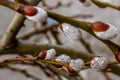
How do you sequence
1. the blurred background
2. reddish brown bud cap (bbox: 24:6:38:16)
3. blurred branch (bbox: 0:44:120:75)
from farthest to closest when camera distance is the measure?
the blurred background, blurred branch (bbox: 0:44:120:75), reddish brown bud cap (bbox: 24:6:38:16)

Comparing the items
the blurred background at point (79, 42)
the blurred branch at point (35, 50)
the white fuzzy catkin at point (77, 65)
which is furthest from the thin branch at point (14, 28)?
the blurred background at point (79, 42)

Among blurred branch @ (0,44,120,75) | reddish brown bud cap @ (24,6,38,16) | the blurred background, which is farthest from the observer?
the blurred background

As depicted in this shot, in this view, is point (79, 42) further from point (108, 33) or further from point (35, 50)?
point (108, 33)

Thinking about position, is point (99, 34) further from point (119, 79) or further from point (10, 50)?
point (119, 79)

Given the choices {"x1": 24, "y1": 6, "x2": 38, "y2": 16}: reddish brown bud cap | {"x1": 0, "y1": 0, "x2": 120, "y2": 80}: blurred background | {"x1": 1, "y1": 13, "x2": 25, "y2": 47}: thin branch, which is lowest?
{"x1": 0, "y1": 0, "x2": 120, "y2": 80}: blurred background

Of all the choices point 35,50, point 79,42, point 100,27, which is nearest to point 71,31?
point 100,27

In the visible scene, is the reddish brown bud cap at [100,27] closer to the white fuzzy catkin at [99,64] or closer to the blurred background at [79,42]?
the white fuzzy catkin at [99,64]

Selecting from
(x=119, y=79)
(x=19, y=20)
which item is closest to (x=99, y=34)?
(x=19, y=20)

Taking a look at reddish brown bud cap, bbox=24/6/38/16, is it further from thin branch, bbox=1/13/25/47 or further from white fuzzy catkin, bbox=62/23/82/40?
thin branch, bbox=1/13/25/47

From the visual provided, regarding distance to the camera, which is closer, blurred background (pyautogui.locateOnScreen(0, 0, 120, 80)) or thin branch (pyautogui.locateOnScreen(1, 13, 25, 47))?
thin branch (pyautogui.locateOnScreen(1, 13, 25, 47))

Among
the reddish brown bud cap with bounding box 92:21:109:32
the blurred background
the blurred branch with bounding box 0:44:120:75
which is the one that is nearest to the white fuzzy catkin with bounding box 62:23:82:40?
the reddish brown bud cap with bounding box 92:21:109:32

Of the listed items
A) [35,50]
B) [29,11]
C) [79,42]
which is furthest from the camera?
[79,42]
